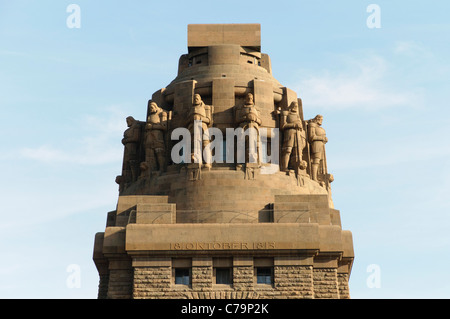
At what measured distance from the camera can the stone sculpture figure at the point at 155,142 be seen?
51844mm

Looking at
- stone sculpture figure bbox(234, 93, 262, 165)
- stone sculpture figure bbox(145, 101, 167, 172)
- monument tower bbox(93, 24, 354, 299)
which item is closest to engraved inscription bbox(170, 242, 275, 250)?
monument tower bbox(93, 24, 354, 299)

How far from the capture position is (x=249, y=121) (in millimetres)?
50875

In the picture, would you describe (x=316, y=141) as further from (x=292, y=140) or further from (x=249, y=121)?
(x=249, y=121)

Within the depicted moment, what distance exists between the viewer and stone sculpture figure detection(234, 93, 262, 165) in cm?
5019

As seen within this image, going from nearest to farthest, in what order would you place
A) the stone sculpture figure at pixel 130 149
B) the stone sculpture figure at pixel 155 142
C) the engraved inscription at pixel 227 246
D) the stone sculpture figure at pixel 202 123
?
the engraved inscription at pixel 227 246
the stone sculpture figure at pixel 202 123
the stone sculpture figure at pixel 155 142
the stone sculpture figure at pixel 130 149

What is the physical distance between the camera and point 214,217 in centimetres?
4778

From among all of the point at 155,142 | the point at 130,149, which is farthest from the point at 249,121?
the point at 130,149

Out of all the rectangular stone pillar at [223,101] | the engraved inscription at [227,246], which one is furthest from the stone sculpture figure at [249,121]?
the engraved inscription at [227,246]

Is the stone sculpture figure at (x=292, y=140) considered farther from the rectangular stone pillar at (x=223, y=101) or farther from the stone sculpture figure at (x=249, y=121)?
the rectangular stone pillar at (x=223, y=101)

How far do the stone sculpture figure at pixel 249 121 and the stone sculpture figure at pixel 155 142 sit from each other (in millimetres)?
4527

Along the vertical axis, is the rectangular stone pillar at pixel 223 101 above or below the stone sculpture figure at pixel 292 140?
above

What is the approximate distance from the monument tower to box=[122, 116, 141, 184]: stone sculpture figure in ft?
0.22
